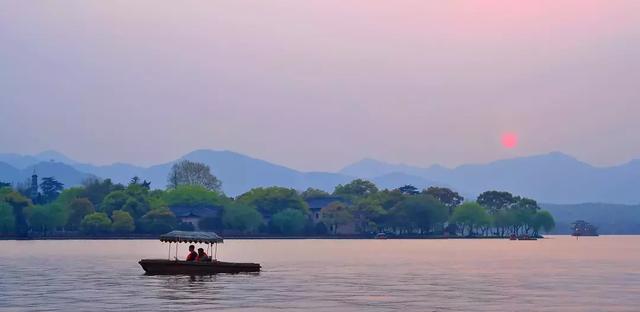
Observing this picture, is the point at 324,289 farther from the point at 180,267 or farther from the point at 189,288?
the point at 180,267

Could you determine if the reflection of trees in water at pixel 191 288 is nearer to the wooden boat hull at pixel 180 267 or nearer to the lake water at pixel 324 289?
the lake water at pixel 324 289

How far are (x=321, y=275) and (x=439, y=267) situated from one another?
756 inches

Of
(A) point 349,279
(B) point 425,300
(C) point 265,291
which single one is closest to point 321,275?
(A) point 349,279

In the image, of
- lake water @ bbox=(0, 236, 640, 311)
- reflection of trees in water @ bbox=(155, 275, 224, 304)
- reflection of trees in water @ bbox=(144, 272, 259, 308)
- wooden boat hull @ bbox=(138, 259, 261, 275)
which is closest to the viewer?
lake water @ bbox=(0, 236, 640, 311)

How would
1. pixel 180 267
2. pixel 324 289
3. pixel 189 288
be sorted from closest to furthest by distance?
pixel 324 289
pixel 189 288
pixel 180 267

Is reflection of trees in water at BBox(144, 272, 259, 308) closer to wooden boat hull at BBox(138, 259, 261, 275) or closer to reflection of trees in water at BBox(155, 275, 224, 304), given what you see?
reflection of trees in water at BBox(155, 275, 224, 304)

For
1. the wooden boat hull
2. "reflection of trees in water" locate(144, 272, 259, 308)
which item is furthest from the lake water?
the wooden boat hull

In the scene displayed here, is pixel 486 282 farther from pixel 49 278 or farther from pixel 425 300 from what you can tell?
pixel 49 278

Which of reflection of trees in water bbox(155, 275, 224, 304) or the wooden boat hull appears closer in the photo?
reflection of trees in water bbox(155, 275, 224, 304)

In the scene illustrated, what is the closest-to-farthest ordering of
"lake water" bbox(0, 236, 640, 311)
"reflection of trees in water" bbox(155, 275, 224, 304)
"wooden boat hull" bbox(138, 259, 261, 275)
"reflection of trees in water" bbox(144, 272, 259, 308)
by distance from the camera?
"lake water" bbox(0, 236, 640, 311), "reflection of trees in water" bbox(144, 272, 259, 308), "reflection of trees in water" bbox(155, 275, 224, 304), "wooden boat hull" bbox(138, 259, 261, 275)

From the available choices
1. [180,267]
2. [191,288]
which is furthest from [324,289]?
[180,267]

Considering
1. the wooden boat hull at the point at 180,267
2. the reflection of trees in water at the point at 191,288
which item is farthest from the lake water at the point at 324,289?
the wooden boat hull at the point at 180,267

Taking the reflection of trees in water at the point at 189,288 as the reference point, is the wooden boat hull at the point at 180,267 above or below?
above

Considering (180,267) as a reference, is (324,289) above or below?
below
